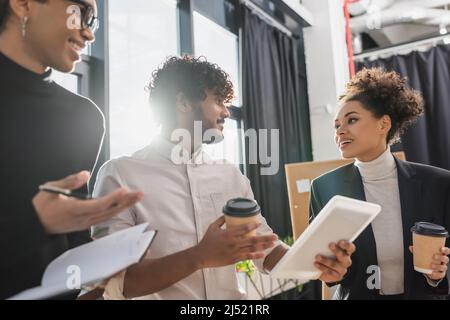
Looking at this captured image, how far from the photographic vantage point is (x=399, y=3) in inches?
149

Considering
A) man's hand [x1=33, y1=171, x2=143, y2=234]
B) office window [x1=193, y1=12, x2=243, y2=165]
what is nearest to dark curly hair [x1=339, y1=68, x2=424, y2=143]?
man's hand [x1=33, y1=171, x2=143, y2=234]

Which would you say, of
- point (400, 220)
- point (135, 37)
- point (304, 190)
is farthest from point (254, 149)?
point (400, 220)

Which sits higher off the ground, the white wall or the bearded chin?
the white wall

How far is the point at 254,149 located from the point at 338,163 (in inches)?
25.2

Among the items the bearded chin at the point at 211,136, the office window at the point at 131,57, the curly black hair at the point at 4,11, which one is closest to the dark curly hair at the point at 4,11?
the curly black hair at the point at 4,11

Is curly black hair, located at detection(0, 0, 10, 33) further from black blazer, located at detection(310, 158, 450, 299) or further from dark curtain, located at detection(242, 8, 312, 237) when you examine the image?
dark curtain, located at detection(242, 8, 312, 237)

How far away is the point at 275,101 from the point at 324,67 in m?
0.69

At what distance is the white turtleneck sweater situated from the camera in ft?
3.69

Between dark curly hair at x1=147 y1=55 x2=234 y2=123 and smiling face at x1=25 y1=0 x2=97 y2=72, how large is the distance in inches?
12.6

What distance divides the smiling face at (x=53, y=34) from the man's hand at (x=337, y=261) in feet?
2.15

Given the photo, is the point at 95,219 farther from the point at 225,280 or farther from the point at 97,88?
the point at 97,88

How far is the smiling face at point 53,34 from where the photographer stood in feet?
2.30

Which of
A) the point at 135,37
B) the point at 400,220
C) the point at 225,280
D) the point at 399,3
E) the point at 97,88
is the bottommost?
the point at 225,280

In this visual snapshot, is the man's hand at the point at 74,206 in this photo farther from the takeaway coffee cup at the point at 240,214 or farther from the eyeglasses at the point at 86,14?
the eyeglasses at the point at 86,14
